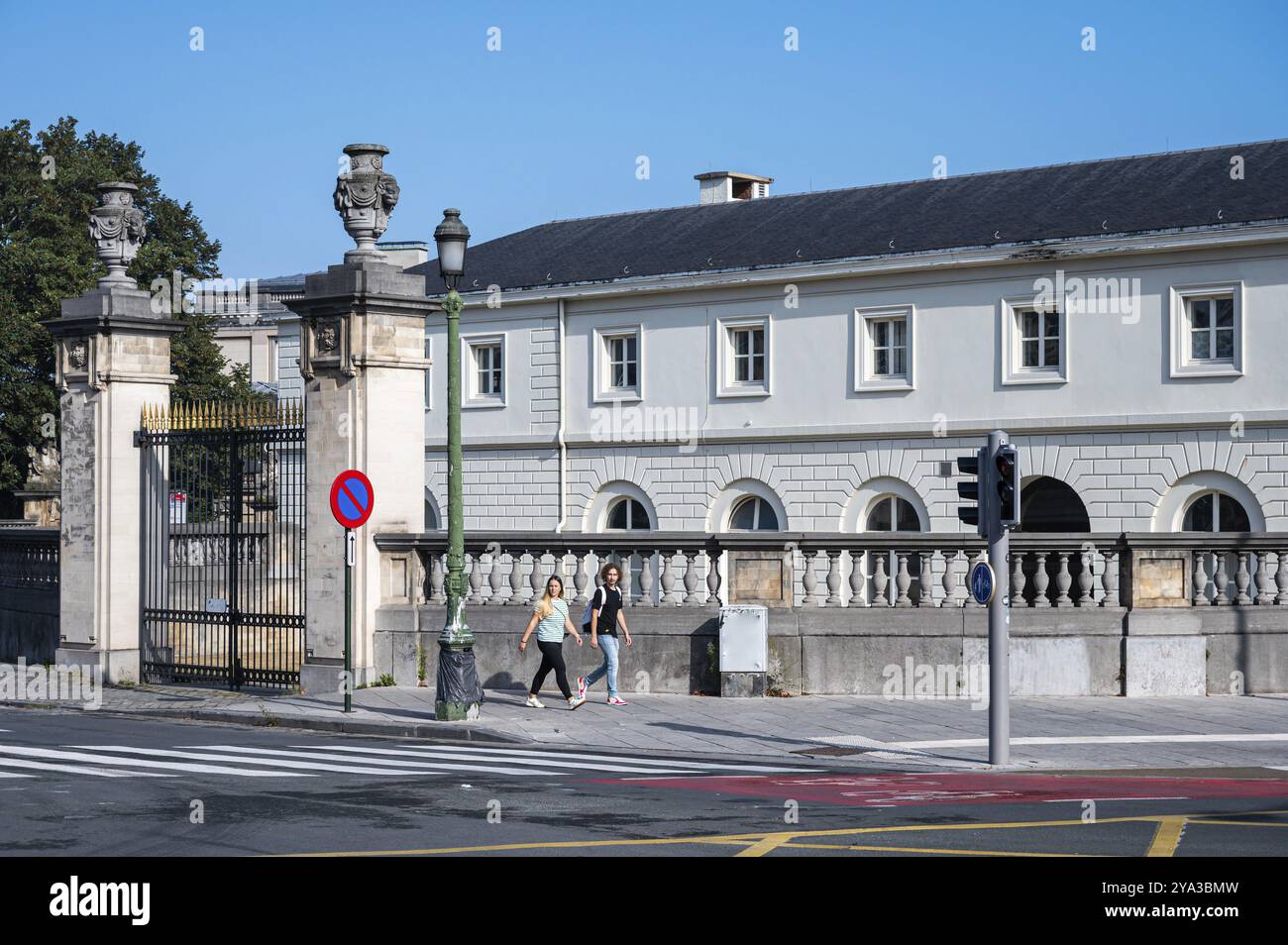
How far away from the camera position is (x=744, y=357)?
1880 inches

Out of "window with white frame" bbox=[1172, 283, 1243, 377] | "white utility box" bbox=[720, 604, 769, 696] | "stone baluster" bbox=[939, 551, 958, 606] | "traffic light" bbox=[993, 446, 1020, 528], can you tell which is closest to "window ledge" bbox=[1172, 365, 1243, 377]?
"window with white frame" bbox=[1172, 283, 1243, 377]

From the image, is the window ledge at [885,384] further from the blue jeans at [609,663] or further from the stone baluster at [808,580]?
the blue jeans at [609,663]

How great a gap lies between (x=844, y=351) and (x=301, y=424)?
24.1 meters

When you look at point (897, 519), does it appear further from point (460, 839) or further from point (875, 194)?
point (460, 839)

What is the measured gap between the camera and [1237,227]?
3947cm

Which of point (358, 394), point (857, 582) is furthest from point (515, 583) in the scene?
point (857, 582)

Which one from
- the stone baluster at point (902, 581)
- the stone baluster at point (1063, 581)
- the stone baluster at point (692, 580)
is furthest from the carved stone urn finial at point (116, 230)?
the stone baluster at point (1063, 581)

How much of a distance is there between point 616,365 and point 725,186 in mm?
8366

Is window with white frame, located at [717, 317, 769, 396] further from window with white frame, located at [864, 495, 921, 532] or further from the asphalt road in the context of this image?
the asphalt road

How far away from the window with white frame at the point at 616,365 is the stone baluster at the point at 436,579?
26.4 metres

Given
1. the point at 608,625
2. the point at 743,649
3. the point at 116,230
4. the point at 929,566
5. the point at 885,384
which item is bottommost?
the point at 743,649

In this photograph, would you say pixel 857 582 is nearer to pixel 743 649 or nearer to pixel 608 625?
pixel 743 649

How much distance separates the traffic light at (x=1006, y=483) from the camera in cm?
1645
